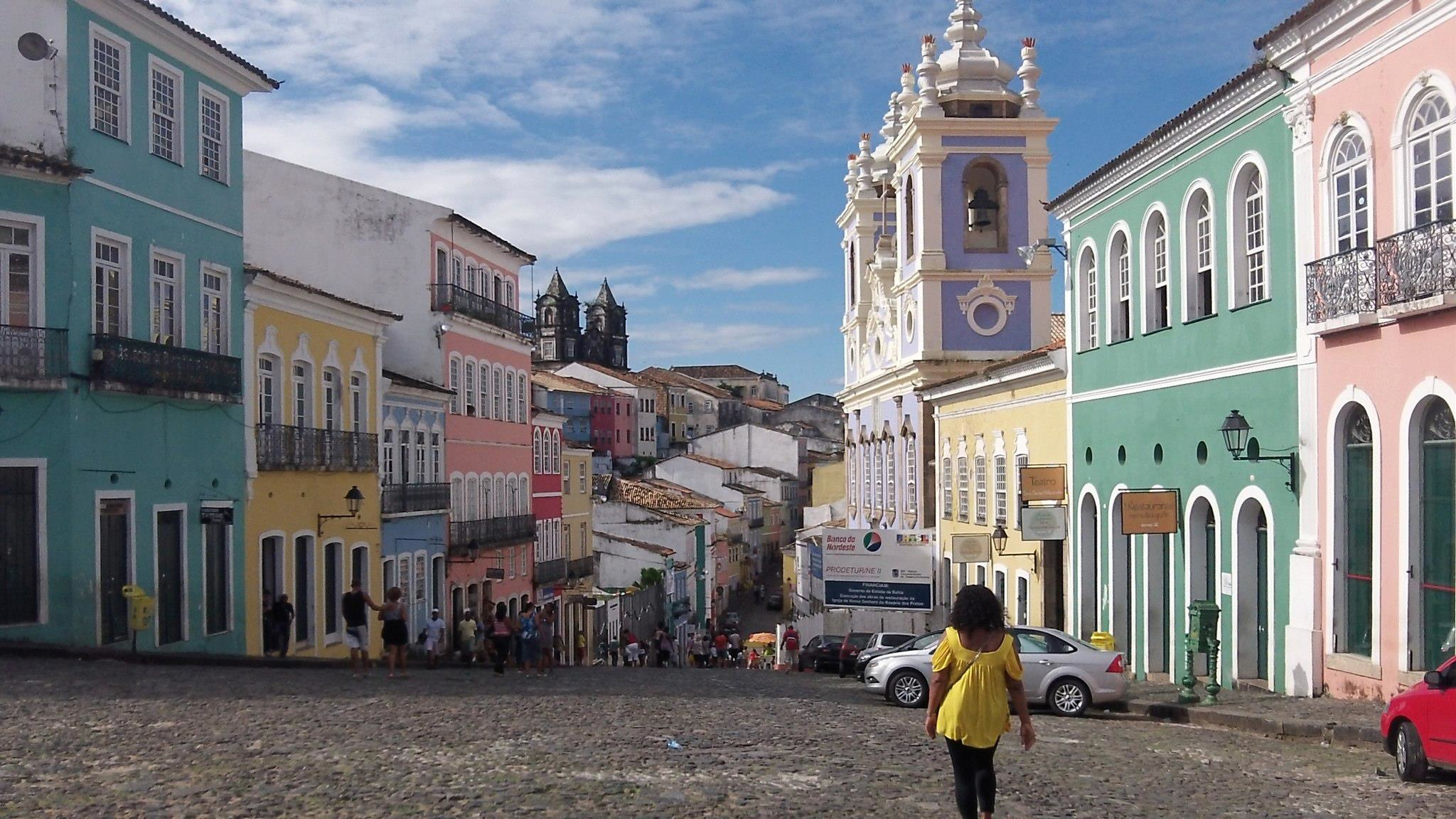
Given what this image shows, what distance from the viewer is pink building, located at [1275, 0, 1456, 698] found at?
15.2 metres

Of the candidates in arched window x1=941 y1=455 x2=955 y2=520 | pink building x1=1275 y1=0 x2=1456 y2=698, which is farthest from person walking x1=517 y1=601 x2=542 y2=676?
arched window x1=941 y1=455 x2=955 y2=520

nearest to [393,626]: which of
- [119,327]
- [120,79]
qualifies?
[119,327]

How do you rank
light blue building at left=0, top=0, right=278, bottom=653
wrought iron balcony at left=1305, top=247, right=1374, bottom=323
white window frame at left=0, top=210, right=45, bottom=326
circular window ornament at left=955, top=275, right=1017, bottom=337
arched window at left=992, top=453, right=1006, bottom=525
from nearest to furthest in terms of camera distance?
wrought iron balcony at left=1305, top=247, right=1374, bottom=323
white window frame at left=0, top=210, right=45, bottom=326
light blue building at left=0, top=0, right=278, bottom=653
arched window at left=992, top=453, right=1006, bottom=525
circular window ornament at left=955, top=275, right=1017, bottom=337

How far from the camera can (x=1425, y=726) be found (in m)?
11.6

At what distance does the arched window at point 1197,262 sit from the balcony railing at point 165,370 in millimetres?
13764

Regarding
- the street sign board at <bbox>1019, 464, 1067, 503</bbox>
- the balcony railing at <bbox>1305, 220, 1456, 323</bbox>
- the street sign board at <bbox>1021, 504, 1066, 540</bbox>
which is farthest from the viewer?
the street sign board at <bbox>1019, 464, 1067, 503</bbox>

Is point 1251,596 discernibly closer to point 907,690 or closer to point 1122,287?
point 907,690

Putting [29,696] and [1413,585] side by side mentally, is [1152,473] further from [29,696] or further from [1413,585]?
[29,696]

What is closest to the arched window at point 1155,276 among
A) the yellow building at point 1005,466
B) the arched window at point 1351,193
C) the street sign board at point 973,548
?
the yellow building at point 1005,466

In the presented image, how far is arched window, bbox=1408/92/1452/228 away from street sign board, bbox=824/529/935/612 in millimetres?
19166

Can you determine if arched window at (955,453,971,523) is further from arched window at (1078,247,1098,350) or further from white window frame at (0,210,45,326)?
white window frame at (0,210,45,326)

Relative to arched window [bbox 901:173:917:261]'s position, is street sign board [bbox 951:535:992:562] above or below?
below

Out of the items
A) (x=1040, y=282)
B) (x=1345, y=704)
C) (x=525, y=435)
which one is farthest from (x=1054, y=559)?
(x=525, y=435)

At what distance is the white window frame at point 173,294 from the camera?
22.1 metres
